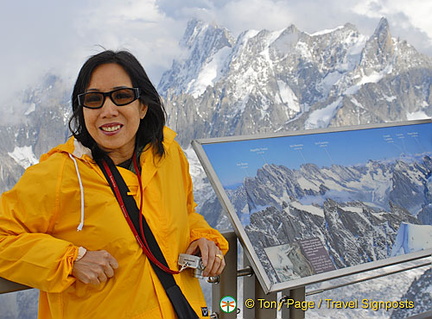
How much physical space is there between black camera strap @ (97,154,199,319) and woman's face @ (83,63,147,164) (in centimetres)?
7

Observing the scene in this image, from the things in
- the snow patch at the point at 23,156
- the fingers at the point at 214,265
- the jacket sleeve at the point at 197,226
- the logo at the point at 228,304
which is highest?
the snow patch at the point at 23,156

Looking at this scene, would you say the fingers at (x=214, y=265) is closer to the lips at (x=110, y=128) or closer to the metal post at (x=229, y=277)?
the metal post at (x=229, y=277)

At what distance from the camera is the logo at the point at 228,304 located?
67.7 inches

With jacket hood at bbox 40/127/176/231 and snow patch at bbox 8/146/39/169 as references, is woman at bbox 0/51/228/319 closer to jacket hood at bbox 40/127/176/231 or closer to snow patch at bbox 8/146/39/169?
jacket hood at bbox 40/127/176/231

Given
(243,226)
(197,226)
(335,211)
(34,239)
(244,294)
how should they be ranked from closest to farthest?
(34,239)
(197,226)
(243,226)
(244,294)
(335,211)

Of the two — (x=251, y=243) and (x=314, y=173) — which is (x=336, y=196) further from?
(x=251, y=243)

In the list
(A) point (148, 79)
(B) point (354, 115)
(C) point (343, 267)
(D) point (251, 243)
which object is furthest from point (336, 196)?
(B) point (354, 115)

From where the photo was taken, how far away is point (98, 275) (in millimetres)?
1144

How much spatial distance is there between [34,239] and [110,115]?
38cm

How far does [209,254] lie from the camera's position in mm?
1407

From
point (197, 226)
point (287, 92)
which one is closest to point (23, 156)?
point (287, 92)

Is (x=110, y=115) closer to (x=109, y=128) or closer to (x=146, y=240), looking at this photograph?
(x=109, y=128)

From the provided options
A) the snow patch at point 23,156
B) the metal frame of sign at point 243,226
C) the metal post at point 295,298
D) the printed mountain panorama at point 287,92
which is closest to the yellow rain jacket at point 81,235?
the metal frame of sign at point 243,226

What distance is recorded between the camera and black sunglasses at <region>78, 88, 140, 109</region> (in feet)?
4.23
